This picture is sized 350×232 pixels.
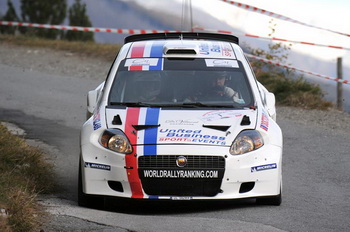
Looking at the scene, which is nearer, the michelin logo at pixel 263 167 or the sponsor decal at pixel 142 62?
the michelin logo at pixel 263 167

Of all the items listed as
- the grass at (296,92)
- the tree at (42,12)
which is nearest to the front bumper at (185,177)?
the grass at (296,92)

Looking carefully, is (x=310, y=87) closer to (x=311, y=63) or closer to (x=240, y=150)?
(x=311, y=63)

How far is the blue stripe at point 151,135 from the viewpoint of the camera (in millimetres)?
8250

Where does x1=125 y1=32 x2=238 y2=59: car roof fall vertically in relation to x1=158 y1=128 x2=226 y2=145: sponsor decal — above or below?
above

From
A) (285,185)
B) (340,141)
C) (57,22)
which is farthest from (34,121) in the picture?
(57,22)

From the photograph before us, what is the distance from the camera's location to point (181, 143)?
8289 millimetres

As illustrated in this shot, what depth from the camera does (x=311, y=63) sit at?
63.4 ft

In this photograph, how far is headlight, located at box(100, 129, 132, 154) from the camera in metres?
8.36

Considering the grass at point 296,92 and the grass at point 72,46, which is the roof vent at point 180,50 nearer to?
the grass at point 296,92

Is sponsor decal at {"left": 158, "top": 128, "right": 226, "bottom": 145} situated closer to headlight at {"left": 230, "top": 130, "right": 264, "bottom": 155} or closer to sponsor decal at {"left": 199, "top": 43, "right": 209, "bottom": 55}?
headlight at {"left": 230, "top": 130, "right": 264, "bottom": 155}

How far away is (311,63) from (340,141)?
632cm

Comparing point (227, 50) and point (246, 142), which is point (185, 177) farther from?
point (227, 50)

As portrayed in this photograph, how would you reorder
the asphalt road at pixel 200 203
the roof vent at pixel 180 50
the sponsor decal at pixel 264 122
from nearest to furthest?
the asphalt road at pixel 200 203 → the sponsor decal at pixel 264 122 → the roof vent at pixel 180 50

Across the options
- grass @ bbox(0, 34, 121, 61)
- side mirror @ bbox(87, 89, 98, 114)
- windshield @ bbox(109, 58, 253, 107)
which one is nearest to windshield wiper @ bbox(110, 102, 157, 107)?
windshield @ bbox(109, 58, 253, 107)
